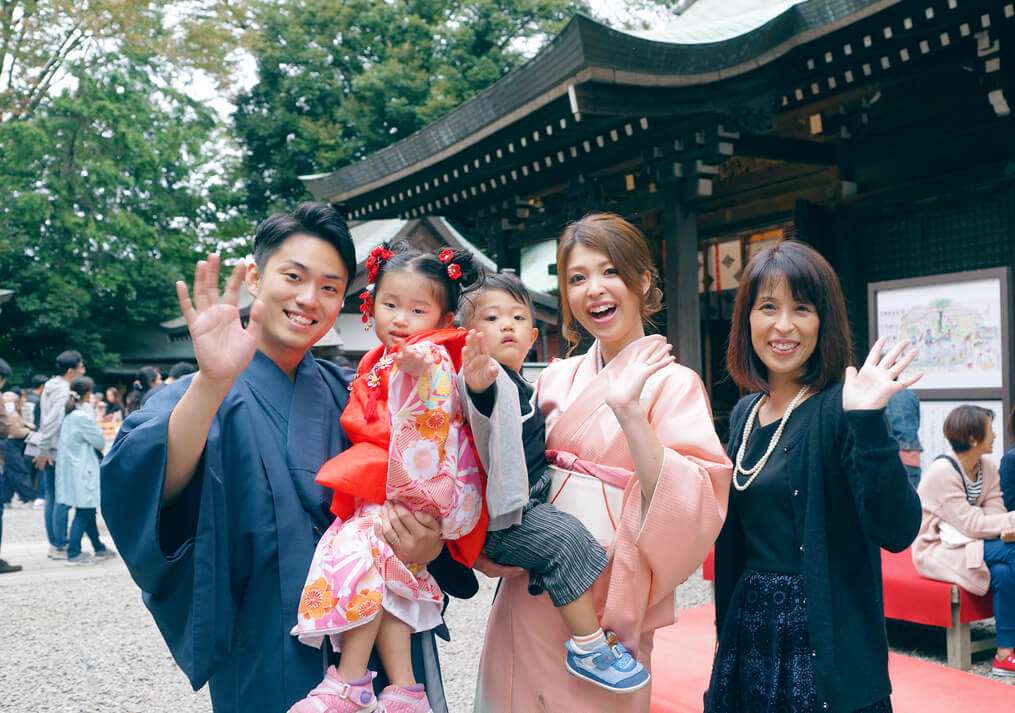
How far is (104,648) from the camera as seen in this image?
4875 mm

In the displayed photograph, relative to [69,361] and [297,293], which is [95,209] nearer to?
[69,361]

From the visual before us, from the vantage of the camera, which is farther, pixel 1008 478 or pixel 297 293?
pixel 1008 478

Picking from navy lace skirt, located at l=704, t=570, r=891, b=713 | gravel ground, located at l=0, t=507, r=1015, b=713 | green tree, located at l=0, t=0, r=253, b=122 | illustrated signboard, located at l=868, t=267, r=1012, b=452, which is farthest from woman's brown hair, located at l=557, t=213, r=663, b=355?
green tree, located at l=0, t=0, r=253, b=122

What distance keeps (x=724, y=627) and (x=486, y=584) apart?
451 centimetres

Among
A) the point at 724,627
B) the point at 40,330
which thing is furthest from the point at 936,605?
the point at 40,330

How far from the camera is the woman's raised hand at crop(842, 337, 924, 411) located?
5.32ft

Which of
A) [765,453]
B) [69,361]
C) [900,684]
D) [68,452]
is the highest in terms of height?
[69,361]

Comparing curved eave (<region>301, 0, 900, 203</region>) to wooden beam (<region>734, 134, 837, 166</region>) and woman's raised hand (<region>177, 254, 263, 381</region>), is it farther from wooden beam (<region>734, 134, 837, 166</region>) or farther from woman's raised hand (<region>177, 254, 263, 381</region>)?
woman's raised hand (<region>177, 254, 263, 381</region>)

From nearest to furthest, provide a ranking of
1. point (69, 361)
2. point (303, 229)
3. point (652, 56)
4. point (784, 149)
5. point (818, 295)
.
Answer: point (303, 229)
point (818, 295)
point (652, 56)
point (784, 149)
point (69, 361)

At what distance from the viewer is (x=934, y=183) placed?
5.48m

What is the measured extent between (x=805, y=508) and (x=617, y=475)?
16.3 inches

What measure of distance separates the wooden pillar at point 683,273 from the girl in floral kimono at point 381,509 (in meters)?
4.42

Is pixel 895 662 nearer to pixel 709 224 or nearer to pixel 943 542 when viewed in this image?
pixel 943 542

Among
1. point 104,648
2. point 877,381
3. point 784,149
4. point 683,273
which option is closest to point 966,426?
point 683,273
